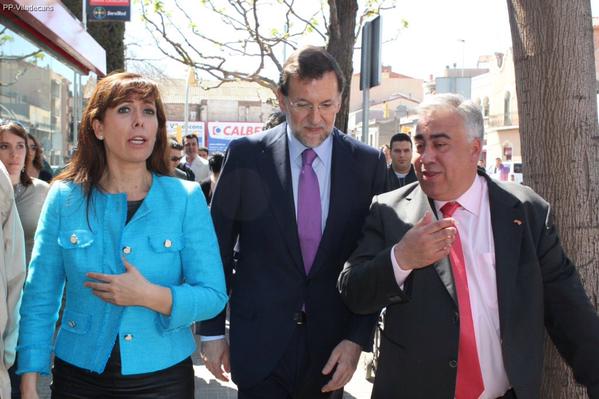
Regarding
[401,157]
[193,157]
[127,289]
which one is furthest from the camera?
[193,157]

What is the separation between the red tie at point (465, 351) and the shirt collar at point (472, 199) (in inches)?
9.9

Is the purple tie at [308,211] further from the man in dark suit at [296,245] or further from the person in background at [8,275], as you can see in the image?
the person in background at [8,275]

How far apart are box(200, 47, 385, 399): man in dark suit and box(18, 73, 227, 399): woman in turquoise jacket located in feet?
1.50

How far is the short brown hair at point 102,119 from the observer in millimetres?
2738

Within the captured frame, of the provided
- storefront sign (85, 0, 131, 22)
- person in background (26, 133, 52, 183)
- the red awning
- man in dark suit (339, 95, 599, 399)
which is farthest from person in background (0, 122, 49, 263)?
Result: storefront sign (85, 0, 131, 22)

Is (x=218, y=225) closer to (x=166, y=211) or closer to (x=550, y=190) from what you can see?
(x=166, y=211)

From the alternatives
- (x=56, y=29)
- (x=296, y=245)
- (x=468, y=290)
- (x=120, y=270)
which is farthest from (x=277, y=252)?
(x=56, y=29)

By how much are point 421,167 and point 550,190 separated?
37.8 inches

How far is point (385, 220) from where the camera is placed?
2877 millimetres

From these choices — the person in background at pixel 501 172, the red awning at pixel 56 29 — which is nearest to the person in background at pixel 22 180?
the red awning at pixel 56 29

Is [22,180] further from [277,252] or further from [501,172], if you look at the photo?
[501,172]

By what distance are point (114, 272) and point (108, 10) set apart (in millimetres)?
13317

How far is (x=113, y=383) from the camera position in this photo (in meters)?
2.58

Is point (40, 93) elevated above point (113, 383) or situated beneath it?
elevated above
